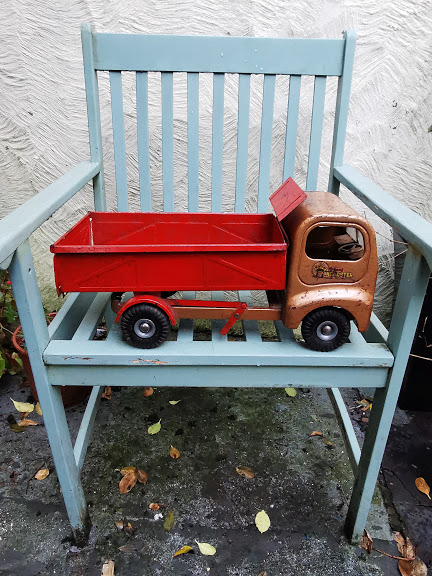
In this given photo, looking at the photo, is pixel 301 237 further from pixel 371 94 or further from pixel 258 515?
pixel 371 94

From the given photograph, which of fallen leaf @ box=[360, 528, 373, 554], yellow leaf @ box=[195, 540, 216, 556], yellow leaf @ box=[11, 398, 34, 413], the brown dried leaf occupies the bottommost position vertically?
yellow leaf @ box=[11, 398, 34, 413]

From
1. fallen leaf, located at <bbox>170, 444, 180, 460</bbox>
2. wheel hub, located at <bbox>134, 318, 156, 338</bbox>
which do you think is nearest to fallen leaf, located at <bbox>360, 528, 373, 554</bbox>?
fallen leaf, located at <bbox>170, 444, 180, 460</bbox>

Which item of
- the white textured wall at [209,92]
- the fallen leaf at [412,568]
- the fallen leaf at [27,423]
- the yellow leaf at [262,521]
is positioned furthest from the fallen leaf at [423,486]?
the fallen leaf at [27,423]

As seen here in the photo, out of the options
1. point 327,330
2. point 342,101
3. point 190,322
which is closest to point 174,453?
point 190,322

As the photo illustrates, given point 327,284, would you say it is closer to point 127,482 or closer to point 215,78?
point 215,78

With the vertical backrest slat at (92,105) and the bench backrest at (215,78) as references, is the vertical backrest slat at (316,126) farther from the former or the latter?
the vertical backrest slat at (92,105)

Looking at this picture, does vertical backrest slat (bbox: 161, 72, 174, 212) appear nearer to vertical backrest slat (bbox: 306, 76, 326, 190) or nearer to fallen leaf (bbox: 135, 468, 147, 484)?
vertical backrest slat (bbox: 306, 76, 326, 190)

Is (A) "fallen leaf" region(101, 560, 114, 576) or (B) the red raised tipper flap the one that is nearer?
(B) the red raised tipper flap

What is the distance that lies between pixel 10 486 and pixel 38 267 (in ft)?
3.94

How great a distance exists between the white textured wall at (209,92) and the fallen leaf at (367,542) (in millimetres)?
1324

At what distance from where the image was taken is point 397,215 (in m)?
1.05

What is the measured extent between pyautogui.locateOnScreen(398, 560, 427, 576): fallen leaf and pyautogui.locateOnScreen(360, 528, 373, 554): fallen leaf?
0.29 ft

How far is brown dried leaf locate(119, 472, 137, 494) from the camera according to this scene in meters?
1.51

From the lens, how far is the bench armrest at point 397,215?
908 millimetres
